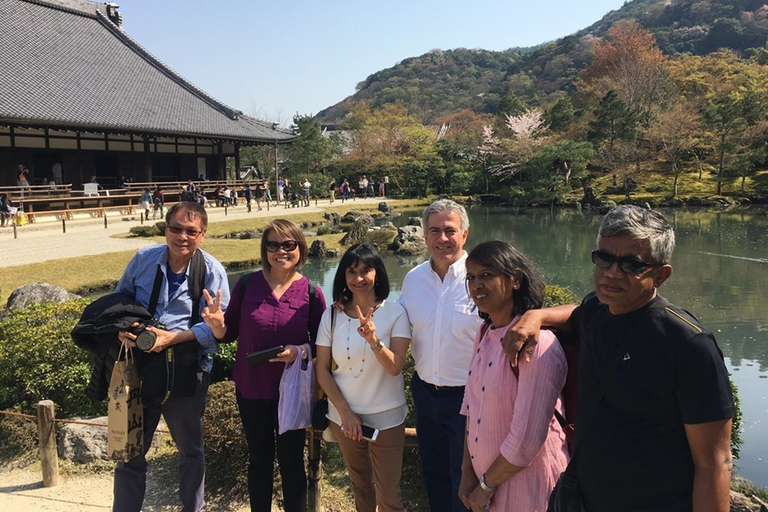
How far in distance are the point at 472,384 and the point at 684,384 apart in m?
0.70

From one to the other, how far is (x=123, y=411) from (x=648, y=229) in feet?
7.51

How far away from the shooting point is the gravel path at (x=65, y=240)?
11609 millimetres

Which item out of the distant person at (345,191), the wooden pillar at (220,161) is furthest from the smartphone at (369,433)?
the distant person at (345,191)

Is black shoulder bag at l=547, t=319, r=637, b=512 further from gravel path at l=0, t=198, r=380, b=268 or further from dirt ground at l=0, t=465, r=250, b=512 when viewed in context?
gravel path at l=0, t=198, r=380, b=268

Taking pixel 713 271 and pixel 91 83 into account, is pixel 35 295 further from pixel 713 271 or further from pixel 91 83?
pixel 91 83

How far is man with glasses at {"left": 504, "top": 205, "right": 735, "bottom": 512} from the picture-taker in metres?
1.23

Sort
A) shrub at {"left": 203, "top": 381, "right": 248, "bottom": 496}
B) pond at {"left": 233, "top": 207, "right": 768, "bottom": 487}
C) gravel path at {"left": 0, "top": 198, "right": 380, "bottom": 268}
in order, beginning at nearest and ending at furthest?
shrub at {"left": 203, "top": 381, "right": 248, "bottom": 496}, pond at {"left": 233, "top": 207, "right": 768, "bottom": 487}, gravel path at {"left": 0, "top": 198, "right": 380, "bottom": 268}

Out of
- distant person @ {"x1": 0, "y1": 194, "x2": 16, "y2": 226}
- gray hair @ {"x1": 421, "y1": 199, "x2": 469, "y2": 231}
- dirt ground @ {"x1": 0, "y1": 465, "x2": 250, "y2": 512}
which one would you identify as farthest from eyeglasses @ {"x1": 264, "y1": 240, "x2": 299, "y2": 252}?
distant person @ {"x1": 0, "y1": 194, "x2": 16, "y2": 226}

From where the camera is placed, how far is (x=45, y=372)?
3.89m

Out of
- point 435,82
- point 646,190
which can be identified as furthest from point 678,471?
point 435,82

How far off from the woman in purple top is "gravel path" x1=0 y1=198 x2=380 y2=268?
10428 millimetres

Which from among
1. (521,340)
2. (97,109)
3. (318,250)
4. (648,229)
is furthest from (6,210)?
(648,229)

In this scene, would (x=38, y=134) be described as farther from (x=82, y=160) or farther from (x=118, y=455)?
(x=118, y=455)

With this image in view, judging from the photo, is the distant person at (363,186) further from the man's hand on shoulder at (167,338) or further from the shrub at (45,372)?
the man's hand on shoulder at (167,338)
